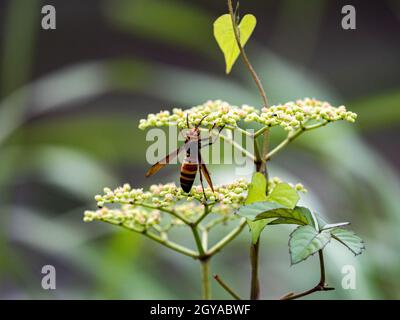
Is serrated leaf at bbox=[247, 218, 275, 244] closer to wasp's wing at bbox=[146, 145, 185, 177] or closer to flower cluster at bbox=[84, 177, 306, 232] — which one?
flower cluster at bbox=[84, 177, 306, 232]

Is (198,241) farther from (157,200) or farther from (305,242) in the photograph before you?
(305,242)

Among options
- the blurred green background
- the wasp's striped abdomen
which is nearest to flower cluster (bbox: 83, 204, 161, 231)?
the wasp's striped abdomen

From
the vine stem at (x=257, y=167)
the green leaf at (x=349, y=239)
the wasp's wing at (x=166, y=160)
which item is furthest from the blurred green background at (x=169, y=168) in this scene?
the green leaf at (x=349, y=239)

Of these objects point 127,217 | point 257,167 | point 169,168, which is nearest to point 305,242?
point 257,167

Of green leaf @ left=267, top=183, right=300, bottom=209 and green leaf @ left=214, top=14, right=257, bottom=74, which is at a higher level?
green leaf @ left=214, top=14, right=257, bottom=74

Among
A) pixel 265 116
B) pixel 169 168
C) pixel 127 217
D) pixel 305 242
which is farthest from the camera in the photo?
pixel 169 168

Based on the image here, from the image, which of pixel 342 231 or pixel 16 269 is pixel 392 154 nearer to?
pixel 16 269

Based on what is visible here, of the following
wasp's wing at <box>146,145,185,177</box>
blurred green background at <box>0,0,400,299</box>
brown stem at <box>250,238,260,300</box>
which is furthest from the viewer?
blurred green background at <box>0,0,400,299</box>
